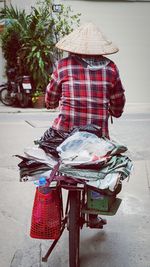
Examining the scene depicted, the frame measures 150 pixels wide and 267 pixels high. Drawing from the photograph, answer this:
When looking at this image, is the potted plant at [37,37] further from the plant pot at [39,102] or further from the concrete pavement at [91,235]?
the concrete pavement at [91,235]

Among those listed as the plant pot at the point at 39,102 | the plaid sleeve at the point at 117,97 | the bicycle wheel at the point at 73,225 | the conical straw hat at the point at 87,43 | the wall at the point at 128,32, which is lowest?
the plant pot at the point at 39,102

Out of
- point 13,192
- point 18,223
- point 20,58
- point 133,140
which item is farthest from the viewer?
point 20,58

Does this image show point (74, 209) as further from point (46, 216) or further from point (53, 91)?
point (53, 91)

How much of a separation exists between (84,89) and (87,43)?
377 mm

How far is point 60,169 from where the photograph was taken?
132 inches

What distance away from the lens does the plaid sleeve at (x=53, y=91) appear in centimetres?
392

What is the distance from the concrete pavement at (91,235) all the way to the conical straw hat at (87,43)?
1725mm

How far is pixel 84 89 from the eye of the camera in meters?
3.80

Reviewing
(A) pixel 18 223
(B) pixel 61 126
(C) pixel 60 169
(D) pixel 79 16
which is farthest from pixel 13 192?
(D) pixel 79 16

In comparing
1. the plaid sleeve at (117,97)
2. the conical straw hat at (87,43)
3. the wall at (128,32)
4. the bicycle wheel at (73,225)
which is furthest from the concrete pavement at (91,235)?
the wall at (128,32)

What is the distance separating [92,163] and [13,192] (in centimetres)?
283

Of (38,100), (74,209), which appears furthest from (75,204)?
(38,100)

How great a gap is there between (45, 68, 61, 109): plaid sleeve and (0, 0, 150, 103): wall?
10148mm

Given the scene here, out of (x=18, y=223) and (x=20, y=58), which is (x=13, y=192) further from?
(x=20, y=58)
